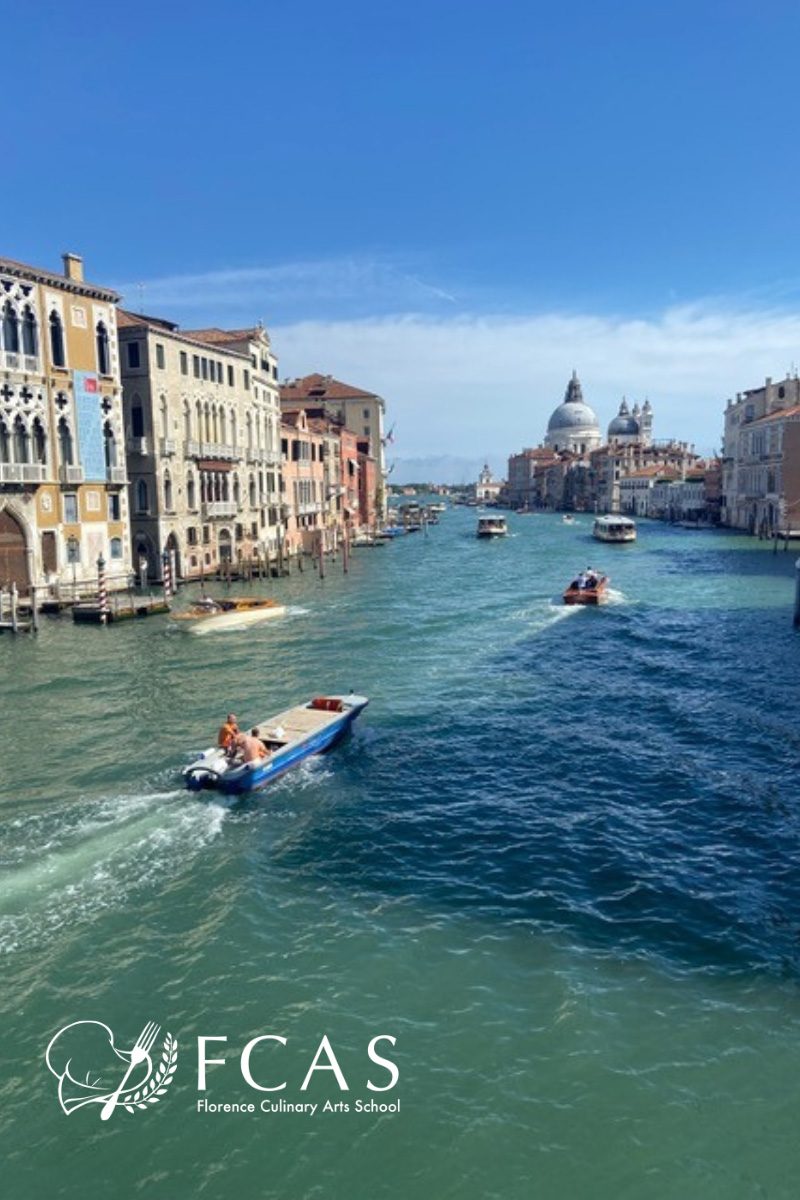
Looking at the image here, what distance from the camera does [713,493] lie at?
121 meters

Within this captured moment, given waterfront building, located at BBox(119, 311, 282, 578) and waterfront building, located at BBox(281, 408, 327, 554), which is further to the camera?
waterfront building, located at BBox(281, 408, 327, 554)

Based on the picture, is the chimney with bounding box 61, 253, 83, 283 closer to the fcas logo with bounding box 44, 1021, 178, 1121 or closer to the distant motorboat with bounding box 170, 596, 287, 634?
the distant motorboat with bounding box 170, 596, 287, 634

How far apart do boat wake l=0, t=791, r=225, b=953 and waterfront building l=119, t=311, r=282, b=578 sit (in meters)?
28.6

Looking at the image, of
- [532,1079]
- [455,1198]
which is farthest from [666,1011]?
[455,1198]

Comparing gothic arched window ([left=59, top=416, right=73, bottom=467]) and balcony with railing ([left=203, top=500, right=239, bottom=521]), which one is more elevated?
gothic arched window ([left=59, top=416, right=73, bottom=467])

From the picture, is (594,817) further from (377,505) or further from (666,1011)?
(377,505)

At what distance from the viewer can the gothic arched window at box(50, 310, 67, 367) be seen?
37750mm

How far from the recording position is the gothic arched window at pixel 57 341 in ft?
124

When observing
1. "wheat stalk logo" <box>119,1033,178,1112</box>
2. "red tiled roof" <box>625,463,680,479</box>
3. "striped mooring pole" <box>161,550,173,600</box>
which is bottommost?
"wheat stalk logo" <box>119,1033,178,1112</box>

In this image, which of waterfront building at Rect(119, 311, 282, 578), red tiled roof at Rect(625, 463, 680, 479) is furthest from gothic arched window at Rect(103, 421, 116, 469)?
red tiled roof at Rect(625, 463, 680, 479)

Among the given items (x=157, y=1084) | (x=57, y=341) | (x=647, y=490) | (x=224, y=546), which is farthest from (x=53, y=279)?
(x=647, y=490)

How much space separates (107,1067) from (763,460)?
283 feet

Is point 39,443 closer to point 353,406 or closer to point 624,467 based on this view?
point 353,406

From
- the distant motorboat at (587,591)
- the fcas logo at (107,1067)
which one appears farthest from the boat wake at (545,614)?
the fcas logo at (107,1067)
